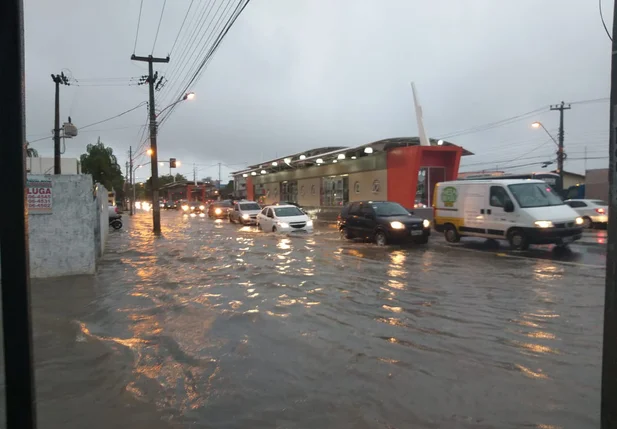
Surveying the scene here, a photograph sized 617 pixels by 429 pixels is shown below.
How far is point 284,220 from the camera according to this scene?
20219 mm

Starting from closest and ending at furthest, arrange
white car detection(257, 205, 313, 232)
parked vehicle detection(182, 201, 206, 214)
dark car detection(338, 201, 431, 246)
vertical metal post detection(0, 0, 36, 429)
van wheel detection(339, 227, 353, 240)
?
vertical metal post detection(0, 0, 36, 429)
dark car detection(338, 201, 431, 246)
van wheel detection(339, 227, 353, 240)
white car detection(257, 205, 313, 232)
parked vehicle detection(182, 201, 206, 214)

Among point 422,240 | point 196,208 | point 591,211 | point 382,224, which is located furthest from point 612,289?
point 196,208

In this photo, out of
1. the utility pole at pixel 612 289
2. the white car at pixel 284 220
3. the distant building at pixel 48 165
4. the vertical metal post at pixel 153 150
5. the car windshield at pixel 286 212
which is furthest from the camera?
the distant building at pixel 48 165

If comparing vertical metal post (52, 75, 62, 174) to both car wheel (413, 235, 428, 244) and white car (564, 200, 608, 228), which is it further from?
white car (564, 200, 608, 228)

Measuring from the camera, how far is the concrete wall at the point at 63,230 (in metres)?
9.19

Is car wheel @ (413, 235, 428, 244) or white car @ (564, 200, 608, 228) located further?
white car @ (564, 200, 608, 228)

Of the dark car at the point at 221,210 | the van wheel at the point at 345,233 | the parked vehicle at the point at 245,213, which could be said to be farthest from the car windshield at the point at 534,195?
the dark car at the point at 221,210

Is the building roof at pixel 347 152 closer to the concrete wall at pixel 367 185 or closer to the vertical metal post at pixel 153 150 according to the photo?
the concrete wall at pixel 367 185

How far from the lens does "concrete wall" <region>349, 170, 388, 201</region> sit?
27.6 metres

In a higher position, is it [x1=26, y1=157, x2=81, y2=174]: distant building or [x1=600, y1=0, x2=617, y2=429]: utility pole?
[x1=26, y1=157, x2=81, y2=174]: distant building

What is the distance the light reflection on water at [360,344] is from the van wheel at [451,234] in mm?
5033

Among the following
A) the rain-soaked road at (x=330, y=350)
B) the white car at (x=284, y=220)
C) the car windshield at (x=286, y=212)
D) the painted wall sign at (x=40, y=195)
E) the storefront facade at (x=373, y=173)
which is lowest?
the rain-soaked road at (x=330, y=350)

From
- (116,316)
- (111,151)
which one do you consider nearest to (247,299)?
(116,316)

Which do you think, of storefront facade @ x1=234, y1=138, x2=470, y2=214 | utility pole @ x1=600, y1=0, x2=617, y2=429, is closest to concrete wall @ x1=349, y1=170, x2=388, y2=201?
storefront facade @ x1=234, y1=138, x2=470, y2=214
